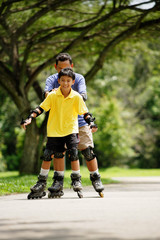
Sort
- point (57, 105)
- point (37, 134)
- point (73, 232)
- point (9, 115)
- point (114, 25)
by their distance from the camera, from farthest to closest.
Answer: point (9, 115), point (37, 134), point (114, 25), point (57, 105), point (73, 232)

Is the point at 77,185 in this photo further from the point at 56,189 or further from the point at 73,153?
the point at 73,153

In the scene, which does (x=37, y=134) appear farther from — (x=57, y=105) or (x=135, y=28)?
(x=57, y=105)

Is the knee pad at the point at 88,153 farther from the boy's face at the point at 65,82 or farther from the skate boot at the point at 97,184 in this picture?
the boy's face at the point at 65,82

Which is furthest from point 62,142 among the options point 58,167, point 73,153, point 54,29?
point 54,29

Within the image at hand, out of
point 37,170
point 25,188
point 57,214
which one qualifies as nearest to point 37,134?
point 37,170

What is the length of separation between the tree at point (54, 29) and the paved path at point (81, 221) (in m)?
9.05

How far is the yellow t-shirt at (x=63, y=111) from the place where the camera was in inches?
257

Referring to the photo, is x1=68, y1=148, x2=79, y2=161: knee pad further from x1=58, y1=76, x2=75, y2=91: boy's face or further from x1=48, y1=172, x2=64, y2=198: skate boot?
x1=58, y1=76, x2=75, y2=91: boy's face

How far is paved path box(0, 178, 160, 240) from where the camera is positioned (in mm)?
3498

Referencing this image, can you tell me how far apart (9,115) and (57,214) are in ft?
92.6

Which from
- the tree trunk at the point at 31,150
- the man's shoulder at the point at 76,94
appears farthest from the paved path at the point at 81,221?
the tree trunk at the point at 31,150

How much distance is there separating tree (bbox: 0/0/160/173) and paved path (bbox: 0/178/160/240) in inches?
356

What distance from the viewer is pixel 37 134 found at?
1666 centimetres

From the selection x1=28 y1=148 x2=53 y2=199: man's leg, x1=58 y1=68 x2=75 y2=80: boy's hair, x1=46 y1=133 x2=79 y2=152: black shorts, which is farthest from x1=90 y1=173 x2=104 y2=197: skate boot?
x1=58 y1=68 x2=75 y2=80: boy's hair
